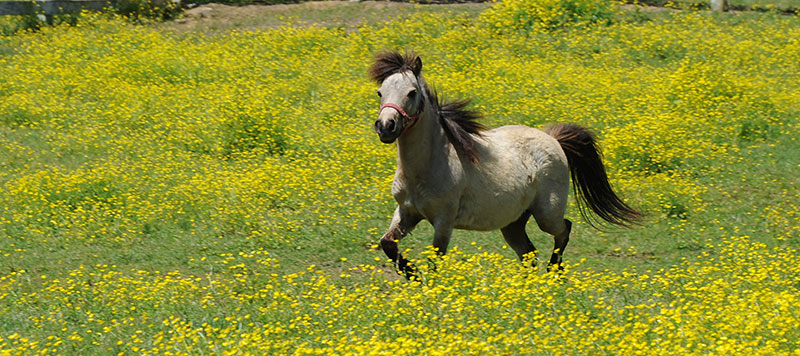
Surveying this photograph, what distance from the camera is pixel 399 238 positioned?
23.7 feet

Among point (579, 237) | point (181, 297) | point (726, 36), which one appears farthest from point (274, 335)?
point (726, 36)

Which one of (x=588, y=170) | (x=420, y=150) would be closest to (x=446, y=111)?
(x=420, y=150)

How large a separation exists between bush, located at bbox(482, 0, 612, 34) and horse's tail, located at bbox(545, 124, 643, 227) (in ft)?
29.7

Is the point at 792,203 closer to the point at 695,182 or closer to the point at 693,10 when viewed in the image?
the point at 695,182

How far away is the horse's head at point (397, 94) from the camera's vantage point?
6617 millimetres

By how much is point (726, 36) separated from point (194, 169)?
10278 millimetres

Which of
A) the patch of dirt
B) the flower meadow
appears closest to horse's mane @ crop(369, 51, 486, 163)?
Answer: the flower meadow

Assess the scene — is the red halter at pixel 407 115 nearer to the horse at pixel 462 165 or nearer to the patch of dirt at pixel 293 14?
the horse at pixel 462 165

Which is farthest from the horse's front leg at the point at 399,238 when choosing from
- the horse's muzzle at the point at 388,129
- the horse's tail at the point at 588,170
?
the horse's tail at the point at 588,170

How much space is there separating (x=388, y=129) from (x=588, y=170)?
9.59 ft

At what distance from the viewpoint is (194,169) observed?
11.7 meters

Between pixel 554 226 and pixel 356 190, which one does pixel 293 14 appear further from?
pixel 554 226

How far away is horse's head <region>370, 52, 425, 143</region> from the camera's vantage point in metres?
6.62

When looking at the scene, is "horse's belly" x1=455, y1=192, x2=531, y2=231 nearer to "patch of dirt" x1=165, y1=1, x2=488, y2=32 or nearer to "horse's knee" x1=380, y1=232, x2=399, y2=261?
"horse's knee" x1=380, y1=232, x2=399, y2=261
